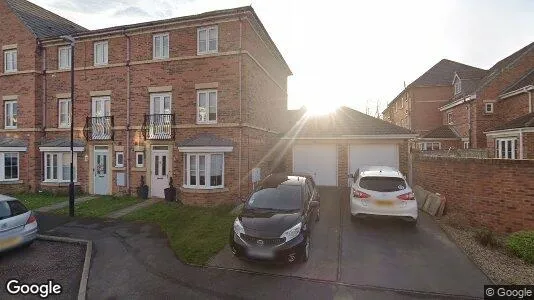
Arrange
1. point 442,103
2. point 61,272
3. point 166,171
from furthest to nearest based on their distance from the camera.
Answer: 1. point 442,103
2. point 166,171
3. point 61,272

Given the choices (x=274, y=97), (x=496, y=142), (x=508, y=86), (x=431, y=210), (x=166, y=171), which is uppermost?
(x=508, y=86)

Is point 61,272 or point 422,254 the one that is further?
point 422,254

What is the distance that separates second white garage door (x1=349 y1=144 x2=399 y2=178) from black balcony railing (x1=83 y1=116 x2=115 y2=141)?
13.2 metres

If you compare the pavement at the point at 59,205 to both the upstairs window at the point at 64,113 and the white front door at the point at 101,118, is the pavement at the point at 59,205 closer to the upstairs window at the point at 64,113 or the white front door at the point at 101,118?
the white front door at the point at 101,118

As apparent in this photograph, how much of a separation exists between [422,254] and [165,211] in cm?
922

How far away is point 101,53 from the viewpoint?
1498cm

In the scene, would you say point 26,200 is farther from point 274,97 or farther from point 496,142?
point 496,142

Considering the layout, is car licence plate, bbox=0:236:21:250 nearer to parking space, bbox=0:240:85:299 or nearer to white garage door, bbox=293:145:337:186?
parking space, bbox=0:240:85:299

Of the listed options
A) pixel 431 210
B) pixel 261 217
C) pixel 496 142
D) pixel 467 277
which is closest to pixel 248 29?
pixel 261 217

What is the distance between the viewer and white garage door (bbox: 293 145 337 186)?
1585 centimetres

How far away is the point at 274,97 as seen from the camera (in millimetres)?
18375

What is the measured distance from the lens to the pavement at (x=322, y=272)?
17.0 ft

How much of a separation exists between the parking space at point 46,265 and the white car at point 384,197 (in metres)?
7.37

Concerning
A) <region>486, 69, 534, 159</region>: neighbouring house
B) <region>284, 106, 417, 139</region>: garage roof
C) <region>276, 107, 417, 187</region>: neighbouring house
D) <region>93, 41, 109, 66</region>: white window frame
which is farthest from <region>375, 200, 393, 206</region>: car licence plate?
<region>486, 69, 534, 159</region>: neighbouring house
